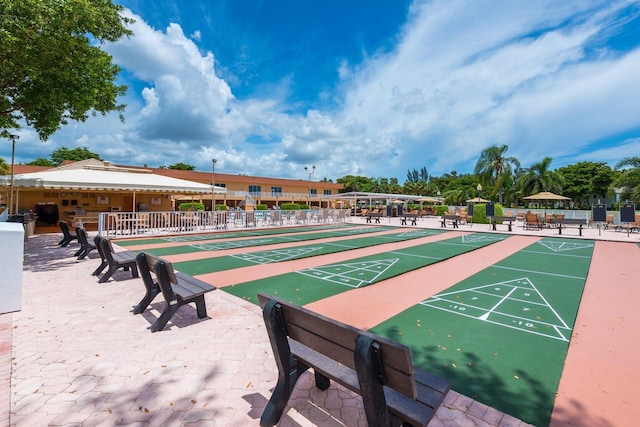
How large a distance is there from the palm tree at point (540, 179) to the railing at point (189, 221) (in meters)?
32.6

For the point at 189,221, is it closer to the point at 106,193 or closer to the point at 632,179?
the point at 106,193

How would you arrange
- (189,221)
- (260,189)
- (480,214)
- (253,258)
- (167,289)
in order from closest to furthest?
(167,289) → (253,258) → (189,221) → (480,214) → (260,189)

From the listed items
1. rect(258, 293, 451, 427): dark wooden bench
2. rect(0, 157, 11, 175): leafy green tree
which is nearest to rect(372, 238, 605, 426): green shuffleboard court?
rect(258, 293, 451, 427): dark wooden bench

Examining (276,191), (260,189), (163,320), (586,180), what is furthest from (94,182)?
(586,180)

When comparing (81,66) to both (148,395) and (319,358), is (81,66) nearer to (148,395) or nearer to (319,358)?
(148,395)

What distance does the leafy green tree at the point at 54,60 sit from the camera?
703 cm

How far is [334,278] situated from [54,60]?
9.07 m

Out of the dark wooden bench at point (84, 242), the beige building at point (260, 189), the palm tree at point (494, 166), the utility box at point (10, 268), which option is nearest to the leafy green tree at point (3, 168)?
the beige building at point (260, 189)

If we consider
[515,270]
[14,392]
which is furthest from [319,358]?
[515,270]

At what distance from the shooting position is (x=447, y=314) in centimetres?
452

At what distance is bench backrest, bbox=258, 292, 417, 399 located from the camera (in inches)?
62.2

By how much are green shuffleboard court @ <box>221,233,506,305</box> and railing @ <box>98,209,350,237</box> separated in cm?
1024

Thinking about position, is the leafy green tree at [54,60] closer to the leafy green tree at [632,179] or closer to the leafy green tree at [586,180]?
the leafy green tree at [632,179]

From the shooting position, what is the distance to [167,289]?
3.96 meters
